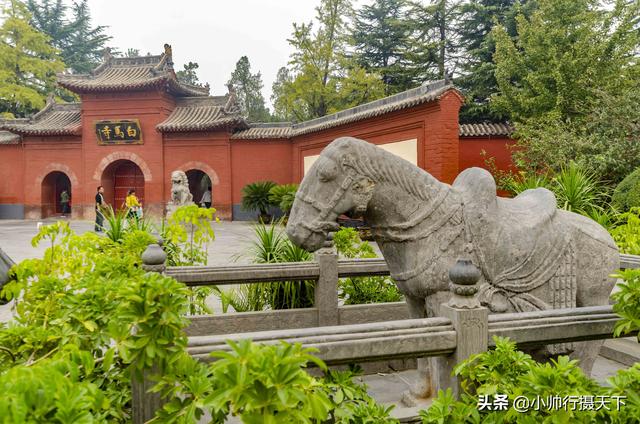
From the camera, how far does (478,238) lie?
2348 mm

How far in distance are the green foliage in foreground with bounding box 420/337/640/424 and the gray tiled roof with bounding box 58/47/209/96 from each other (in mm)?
18913

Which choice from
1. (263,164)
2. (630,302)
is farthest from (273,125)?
(630,302)

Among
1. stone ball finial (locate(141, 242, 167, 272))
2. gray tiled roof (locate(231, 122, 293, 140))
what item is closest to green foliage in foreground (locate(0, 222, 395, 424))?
stone ball finial (locate(141, 242, 167, 272))

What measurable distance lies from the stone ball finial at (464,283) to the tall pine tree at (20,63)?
2661 cm

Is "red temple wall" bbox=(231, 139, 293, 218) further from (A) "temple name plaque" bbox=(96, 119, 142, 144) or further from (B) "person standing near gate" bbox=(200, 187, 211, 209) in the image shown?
(A) "temple name plaque" bbox=(96, 119, 142, 144)

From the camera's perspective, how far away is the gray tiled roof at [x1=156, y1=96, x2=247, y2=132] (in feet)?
59.6

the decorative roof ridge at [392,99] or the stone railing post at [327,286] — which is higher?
the decorative roof ridge at [392,99]

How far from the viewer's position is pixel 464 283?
1842 millimetres

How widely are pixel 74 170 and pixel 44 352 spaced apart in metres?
20.1

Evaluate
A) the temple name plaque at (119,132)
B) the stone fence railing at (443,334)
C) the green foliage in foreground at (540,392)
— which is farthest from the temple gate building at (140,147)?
the green foliage in foreground at (540,392)

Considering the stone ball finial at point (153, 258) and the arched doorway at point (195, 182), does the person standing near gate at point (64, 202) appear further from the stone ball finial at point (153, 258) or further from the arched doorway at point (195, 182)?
the stone ball finial at point (153, 258)

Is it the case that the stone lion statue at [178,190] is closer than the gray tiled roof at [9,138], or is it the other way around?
the stone lion statue at [178,190]

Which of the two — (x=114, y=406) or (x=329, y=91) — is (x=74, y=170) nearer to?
(x=329, y=91)

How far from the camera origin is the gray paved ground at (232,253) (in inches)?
123
